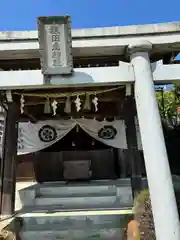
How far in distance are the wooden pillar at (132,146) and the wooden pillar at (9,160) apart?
3.61 metres

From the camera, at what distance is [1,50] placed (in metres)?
5.62

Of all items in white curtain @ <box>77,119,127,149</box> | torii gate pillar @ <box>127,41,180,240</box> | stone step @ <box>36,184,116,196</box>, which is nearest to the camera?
torii gate pillar @ <box>127,41,180,240</box>

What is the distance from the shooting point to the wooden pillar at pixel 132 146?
717 centimetres

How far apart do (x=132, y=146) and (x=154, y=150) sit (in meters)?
2.60

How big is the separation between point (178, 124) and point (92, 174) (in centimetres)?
557

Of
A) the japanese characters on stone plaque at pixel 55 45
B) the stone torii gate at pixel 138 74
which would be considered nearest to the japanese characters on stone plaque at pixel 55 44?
the japanese characters on stone plaque at pixel 55 45

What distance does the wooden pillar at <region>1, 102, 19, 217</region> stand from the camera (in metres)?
7.25

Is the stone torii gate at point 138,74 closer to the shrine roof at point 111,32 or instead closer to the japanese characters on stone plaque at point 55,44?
the shrine roof at point 111,32

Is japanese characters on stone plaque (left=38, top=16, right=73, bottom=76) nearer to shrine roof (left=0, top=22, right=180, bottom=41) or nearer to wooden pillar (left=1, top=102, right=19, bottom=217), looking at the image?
shrine roof (left=0, top=22, right=180, bottom=41)

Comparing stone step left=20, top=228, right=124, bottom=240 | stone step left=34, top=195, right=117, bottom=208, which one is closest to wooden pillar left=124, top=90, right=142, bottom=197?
stone step left=20, top=228, right=124, bottom=240

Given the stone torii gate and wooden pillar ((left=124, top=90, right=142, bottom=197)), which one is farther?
wooden pillar ((left=124, top=90, right=142, bottom=197))

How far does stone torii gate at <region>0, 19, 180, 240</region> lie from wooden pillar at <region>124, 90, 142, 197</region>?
2068mm

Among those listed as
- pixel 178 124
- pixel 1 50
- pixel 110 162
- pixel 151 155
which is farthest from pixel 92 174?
pixel 1 50

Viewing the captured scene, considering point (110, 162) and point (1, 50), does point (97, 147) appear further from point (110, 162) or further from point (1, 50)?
point (1, 50)
